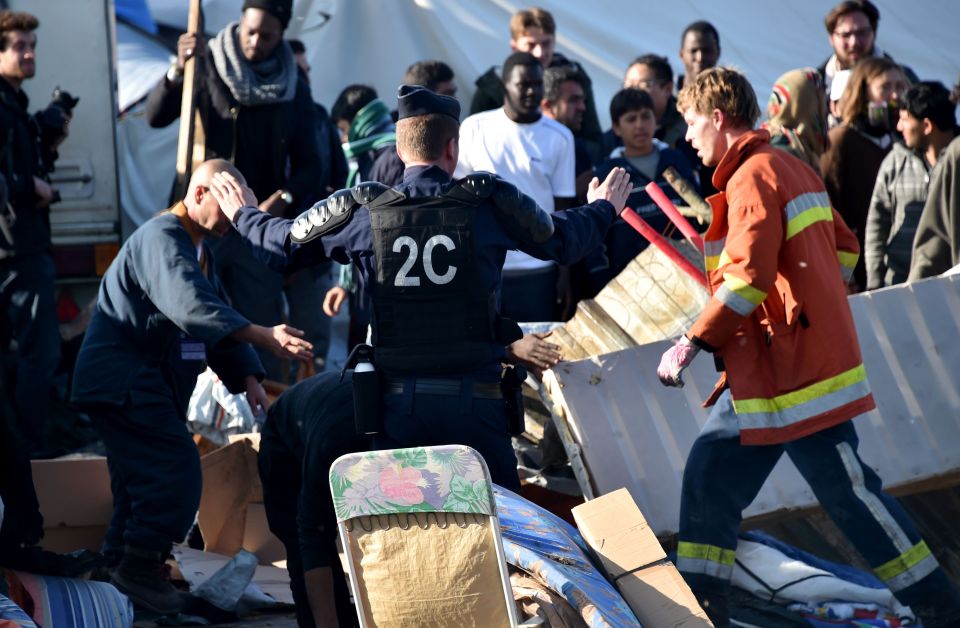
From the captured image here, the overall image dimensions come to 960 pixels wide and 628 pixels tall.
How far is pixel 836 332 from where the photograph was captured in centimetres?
495

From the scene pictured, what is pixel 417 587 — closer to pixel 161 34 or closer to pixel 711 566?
pixel 711 566

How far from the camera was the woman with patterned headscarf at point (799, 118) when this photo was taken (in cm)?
749

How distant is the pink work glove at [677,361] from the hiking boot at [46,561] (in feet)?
6.60

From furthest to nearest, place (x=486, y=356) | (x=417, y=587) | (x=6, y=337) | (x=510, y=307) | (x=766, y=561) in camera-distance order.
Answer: (x=6, y=337)
(x=510, y=307)
(x=766, y=561)
(x=486, y=356)
(x=417, y=587)

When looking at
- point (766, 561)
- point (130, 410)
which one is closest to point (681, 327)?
point (766, 561)

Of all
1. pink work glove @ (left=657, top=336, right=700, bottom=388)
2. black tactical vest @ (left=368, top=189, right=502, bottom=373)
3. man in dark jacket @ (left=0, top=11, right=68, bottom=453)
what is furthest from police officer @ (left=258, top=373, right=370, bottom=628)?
man in dark jacket @ (left=0, top=11, right=68, bottom=453)

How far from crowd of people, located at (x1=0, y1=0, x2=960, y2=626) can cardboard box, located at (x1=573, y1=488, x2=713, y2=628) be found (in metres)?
0.35

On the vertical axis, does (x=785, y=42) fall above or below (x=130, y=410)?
above

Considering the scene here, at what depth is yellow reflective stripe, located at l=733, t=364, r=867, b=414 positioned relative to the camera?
4918mm

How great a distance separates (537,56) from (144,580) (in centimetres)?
459

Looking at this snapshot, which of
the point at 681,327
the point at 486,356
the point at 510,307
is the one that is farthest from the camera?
the point at 510,307

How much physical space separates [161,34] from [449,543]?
934cm

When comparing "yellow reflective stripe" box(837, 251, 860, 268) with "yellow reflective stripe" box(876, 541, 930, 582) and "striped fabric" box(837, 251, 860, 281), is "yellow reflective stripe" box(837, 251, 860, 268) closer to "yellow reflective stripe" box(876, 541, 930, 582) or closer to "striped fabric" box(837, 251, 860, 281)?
"striped fabric" box(837, 251, 860, 281)

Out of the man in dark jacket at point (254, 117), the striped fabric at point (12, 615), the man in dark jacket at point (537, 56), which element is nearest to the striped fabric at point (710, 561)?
the striped fabric at point (12, 615)
